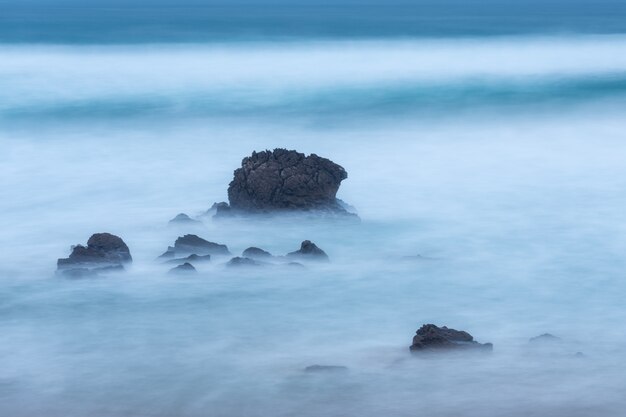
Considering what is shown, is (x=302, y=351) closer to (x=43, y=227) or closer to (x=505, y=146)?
(x=43, y=227)

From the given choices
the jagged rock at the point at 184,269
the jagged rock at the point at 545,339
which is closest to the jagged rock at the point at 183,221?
the jagged rock at the point at 184,269

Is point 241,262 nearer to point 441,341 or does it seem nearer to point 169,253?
point 169,253

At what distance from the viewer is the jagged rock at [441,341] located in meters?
6.36

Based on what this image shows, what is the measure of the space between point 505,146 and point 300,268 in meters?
7.35

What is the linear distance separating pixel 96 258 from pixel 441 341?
9.67ft

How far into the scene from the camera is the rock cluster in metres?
9.59

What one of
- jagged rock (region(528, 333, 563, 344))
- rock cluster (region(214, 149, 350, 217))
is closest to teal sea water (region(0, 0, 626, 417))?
jagged rock (region(528, 333, 563, 344))

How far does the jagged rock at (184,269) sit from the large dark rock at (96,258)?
384 mm

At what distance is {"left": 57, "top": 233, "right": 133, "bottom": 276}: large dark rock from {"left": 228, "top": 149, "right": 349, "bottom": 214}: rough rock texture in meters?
1.62

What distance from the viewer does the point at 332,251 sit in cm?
893

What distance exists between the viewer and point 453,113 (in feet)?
60.9

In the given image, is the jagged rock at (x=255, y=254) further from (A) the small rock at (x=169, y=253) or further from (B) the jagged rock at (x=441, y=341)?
(B) the jagged rock at (x=441, y=341)

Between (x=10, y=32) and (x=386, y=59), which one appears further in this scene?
(x=10, y=32)

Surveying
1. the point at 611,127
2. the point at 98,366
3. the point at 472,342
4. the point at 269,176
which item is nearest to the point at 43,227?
the point at 269,176
